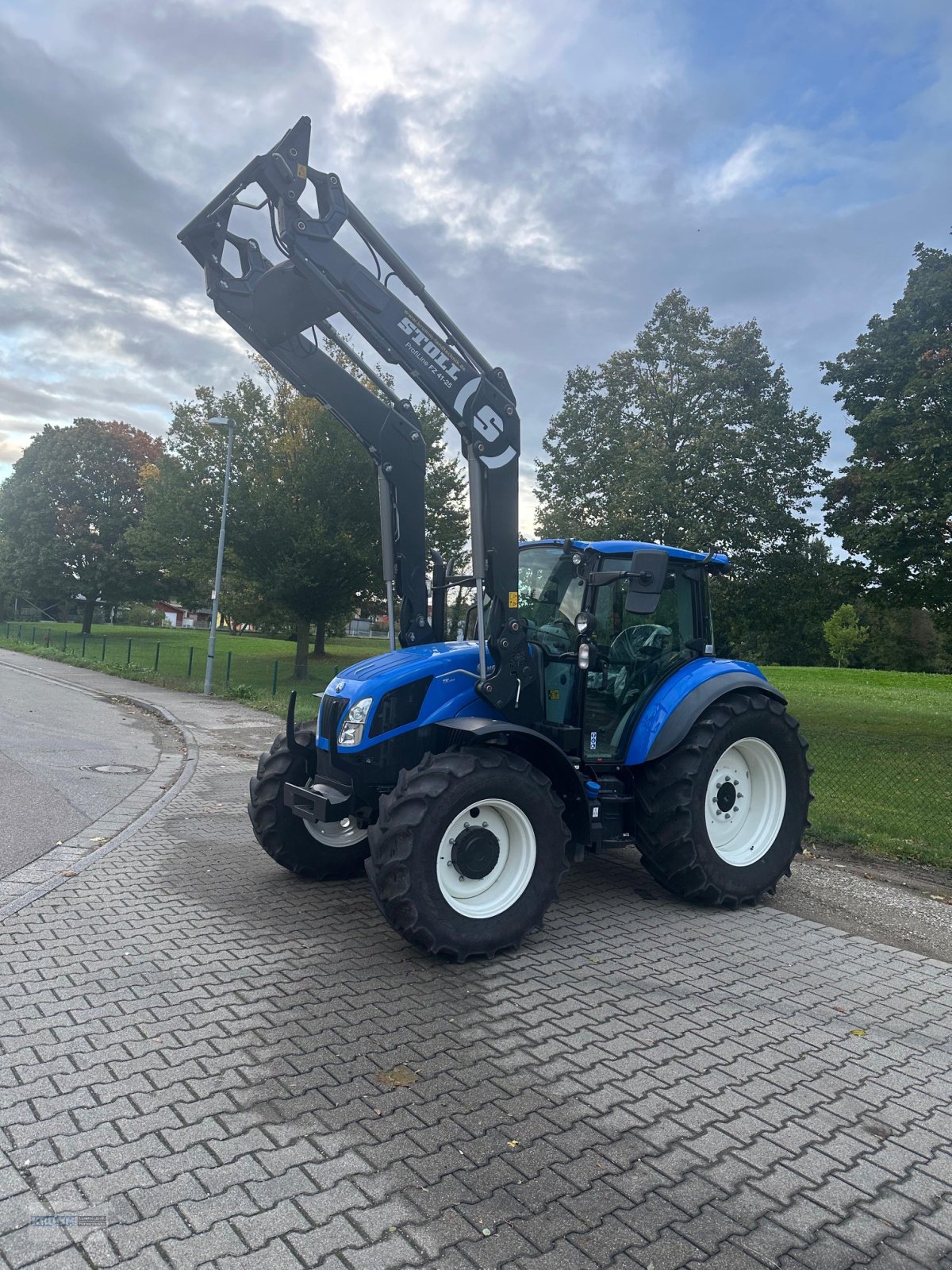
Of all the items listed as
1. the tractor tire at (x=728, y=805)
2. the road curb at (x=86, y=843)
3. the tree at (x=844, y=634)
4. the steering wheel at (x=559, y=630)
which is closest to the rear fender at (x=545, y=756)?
the tractor tire at (x=728, y=805)

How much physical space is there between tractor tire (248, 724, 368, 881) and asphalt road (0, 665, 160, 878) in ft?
6.68

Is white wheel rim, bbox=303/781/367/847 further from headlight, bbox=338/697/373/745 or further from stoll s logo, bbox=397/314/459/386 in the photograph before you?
stoll s logo, bbox=397/314/459/386

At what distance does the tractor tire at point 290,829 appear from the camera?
6098 mm

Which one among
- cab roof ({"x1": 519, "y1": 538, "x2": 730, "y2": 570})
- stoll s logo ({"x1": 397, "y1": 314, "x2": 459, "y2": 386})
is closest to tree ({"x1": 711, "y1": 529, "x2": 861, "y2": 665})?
cab roof ({"x1": 519, "y1": 538, "x2": 730, "y2": 570})

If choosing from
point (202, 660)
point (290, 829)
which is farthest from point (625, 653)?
point (202, 660)

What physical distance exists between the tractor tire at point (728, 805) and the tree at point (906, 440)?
367 inches

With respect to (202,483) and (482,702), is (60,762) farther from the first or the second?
(202,483)

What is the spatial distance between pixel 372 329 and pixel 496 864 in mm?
3309

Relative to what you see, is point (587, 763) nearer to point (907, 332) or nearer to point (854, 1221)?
point (854, 1221)

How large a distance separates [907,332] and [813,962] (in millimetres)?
13985

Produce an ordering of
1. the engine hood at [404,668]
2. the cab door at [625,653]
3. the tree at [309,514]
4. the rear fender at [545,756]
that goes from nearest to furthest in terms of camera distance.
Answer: the rear fender at [545,756]
the engine hood at [404,668]
the cab door at [625,653]
the tree at [309,514]

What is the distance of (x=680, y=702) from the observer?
600cm

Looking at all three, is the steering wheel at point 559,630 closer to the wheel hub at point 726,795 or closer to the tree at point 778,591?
the wheel hub at point 726,795

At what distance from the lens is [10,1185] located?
9.32 feet
